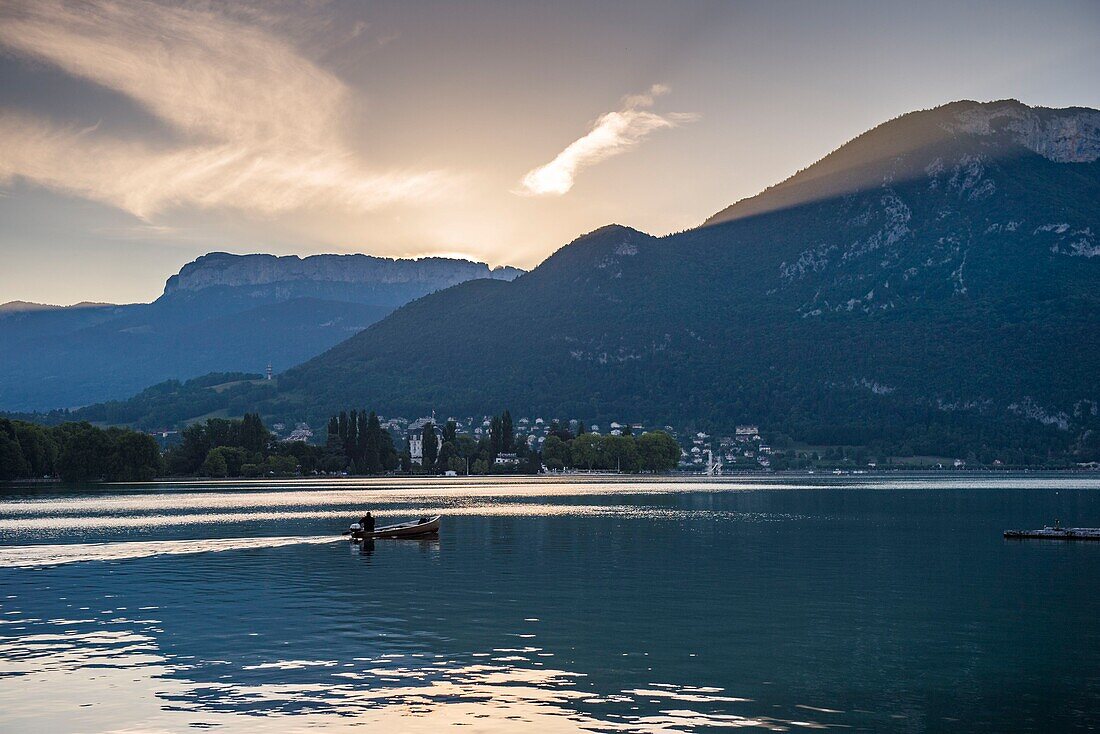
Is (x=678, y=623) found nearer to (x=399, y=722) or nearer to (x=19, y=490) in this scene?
(x=399, y=722)

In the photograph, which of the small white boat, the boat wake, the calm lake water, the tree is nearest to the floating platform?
the calm lake water

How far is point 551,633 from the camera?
40062 millimetres

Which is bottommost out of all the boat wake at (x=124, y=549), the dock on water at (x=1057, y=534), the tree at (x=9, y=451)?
the dock on water at (x=1057, y=534)

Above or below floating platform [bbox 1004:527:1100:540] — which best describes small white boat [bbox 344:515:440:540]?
above

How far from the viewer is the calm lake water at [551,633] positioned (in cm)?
2805

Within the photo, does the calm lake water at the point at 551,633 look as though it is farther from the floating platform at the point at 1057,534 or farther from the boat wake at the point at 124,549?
the floating platform at the point at 1057,534

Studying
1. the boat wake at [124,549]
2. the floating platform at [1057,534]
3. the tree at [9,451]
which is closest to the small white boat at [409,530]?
the boat wake at [124,549]

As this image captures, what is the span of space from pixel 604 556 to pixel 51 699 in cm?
4255

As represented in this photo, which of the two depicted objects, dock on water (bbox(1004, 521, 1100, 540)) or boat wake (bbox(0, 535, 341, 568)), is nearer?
boat wake (bbox(0, 535, 341, 568))

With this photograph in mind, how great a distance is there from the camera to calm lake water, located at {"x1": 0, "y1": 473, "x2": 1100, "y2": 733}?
28.0 meters

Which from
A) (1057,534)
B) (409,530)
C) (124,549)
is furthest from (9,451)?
(1057,534)

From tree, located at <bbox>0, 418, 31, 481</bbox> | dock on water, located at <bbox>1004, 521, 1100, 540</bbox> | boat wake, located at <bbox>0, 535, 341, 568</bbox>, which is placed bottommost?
dock on water, located at <bbox>1004, 521, 1100, 540</bbox>

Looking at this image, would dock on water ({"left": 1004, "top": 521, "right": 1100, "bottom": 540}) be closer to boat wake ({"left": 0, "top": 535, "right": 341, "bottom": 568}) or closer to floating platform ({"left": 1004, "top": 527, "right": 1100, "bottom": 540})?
floating platform ({"left": 1004, "top": 527, "right": 1100, "bottom": 540})

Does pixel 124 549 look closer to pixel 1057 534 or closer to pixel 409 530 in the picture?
pixel 409 530
